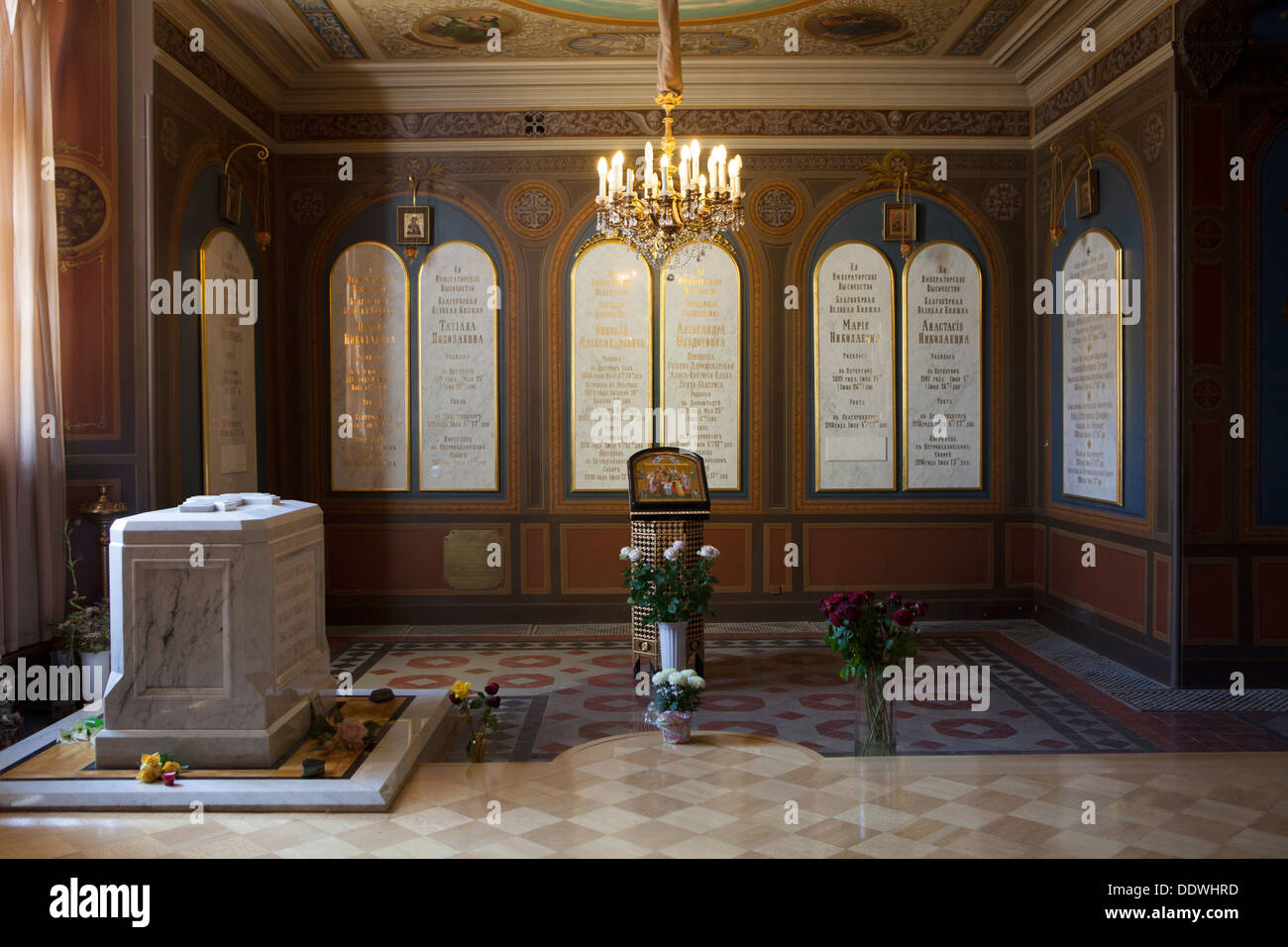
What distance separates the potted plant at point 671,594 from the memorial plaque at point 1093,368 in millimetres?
2926

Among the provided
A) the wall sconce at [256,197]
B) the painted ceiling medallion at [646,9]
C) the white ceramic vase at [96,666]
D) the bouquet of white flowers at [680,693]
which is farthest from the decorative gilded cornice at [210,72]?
the bouquet of white flowers at [680,693]

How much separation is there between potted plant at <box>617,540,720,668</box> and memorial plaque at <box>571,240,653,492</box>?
7.34 ft

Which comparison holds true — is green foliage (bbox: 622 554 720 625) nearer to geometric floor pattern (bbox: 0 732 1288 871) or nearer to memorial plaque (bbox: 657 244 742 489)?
geometric floor pattern (bbox: 0 732 1288 871)

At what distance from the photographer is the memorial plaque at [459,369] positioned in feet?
26.8

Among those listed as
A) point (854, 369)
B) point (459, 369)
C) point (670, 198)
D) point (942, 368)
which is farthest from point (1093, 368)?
point (459, 369)

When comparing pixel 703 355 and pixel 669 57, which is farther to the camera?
pixel 703 355

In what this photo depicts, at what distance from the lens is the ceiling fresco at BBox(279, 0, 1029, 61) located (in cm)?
688

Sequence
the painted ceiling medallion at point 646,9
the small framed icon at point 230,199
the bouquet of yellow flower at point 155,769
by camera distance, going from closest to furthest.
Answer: the bouquet of yellow flower at point 155,769, the painted ceiling medallion at point 646,9, the small framed icon at point 230,199

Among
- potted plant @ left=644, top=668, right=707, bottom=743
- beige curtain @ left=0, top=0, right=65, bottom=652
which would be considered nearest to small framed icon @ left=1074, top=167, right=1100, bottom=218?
potted plant @ left=644, top=668, right=707, bottom=743

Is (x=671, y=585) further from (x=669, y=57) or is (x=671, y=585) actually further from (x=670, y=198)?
(x=669, y=57)

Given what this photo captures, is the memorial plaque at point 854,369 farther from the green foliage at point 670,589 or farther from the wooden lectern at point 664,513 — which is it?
the green foliage at point 670,589

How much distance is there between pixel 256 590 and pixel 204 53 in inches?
172

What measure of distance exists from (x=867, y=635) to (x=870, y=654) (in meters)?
0.08

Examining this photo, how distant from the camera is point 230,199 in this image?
7.08 m
